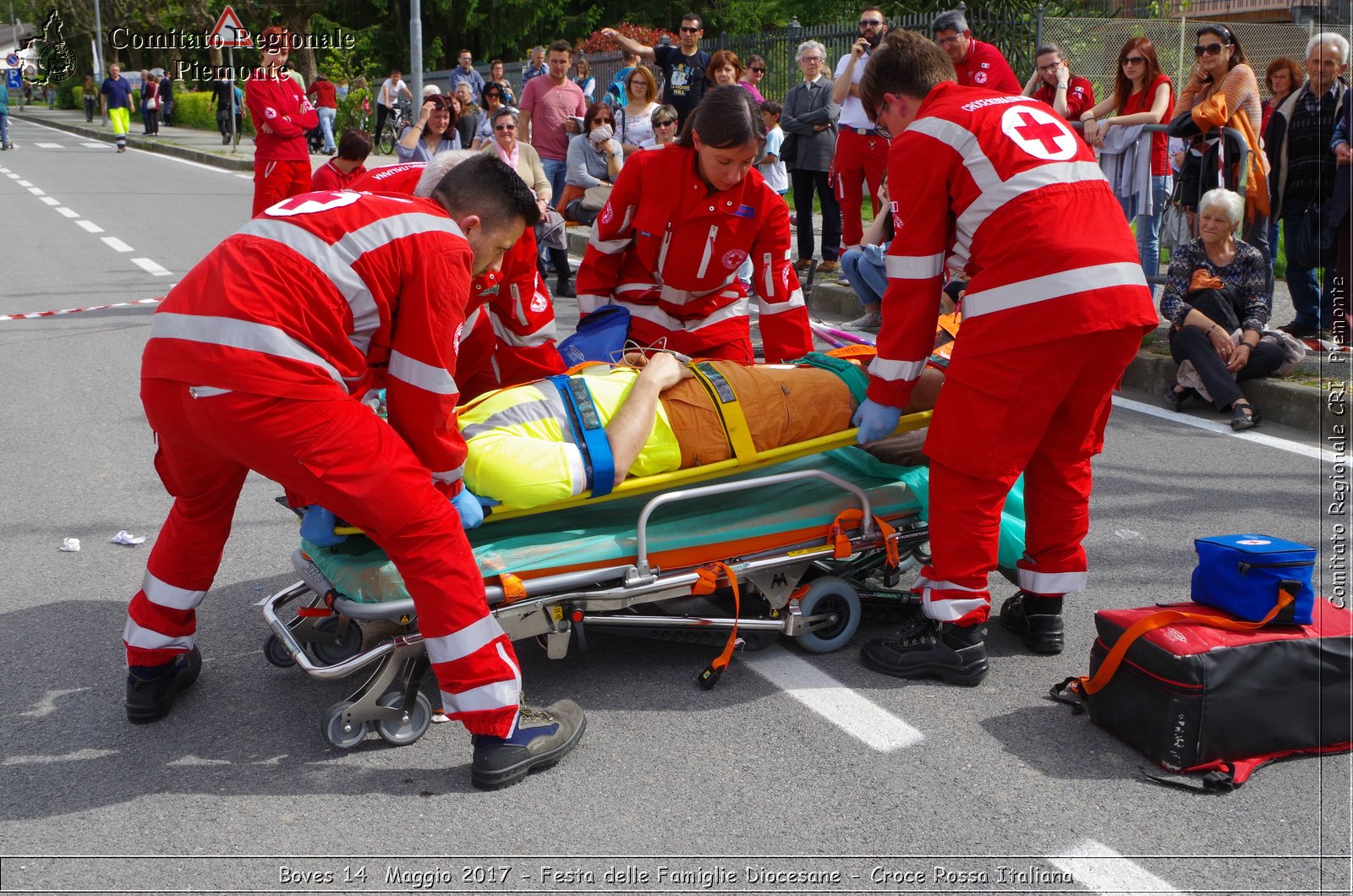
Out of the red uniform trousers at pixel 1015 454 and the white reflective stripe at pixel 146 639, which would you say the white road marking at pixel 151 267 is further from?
the red uniform trousers at pixel 1015 454

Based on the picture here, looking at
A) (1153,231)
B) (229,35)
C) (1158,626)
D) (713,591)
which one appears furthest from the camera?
(229,35)

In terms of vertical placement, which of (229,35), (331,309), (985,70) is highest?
(229,35)

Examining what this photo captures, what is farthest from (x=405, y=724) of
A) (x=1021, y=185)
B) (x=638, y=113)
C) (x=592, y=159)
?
(x=638, y=113)

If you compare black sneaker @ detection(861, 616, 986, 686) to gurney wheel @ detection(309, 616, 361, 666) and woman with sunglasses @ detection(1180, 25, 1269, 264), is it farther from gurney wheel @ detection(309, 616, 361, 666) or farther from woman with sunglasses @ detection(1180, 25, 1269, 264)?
woman with sunglasses @ detection(1180, 25, 1269, 264)

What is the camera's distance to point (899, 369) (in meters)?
3.80

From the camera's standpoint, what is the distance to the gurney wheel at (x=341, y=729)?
3.28 meters

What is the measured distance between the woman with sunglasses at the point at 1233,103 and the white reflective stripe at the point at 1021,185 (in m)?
4.37

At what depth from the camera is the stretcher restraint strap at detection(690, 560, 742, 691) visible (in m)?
3.66

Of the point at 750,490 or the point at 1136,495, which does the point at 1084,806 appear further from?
the point at 1136,495

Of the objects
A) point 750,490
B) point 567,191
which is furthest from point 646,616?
point 567,191

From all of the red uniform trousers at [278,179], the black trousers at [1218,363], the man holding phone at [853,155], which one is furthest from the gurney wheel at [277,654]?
the red uniform trousers at [278,179]

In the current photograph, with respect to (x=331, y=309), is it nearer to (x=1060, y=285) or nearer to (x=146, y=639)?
(x=146, y=639)

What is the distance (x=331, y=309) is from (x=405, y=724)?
1180mm

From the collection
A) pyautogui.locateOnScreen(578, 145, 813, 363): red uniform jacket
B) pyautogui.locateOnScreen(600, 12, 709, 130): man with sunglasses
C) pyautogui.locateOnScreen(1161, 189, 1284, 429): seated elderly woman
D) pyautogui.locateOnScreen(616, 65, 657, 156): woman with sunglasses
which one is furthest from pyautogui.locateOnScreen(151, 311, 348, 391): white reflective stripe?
pyautogui.locateOnScreen(600, 12, 709, 130): man with sunglasses
